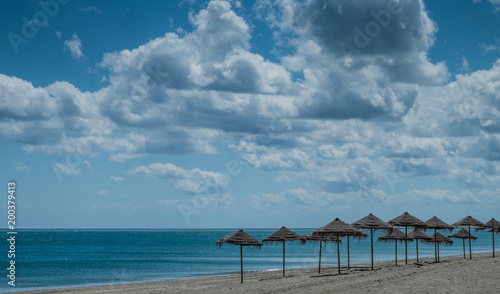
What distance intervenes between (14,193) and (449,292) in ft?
46.8

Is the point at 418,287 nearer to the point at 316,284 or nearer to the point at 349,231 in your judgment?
the point at 316,284

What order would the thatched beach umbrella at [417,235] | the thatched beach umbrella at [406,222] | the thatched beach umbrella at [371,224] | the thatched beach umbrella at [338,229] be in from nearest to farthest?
the thatched beach umbrella at [338,229]
the thatched beach umbrella at [371,224]
the thatched beach umbrella at [406,222]
the thatched beach umbrella at [417,235]

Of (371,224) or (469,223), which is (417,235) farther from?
(371,224)

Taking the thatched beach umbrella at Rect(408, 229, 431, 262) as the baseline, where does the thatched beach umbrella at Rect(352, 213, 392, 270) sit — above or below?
above

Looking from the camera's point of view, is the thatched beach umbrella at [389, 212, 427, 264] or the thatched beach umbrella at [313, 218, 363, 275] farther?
the thatched beach umbrella at [389, 212, 427, 264]

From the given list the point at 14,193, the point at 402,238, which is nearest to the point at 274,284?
the point at 14,193

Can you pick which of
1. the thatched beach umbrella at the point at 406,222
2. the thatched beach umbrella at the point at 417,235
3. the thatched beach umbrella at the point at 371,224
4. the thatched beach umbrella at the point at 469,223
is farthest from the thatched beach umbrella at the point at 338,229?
the thatched beach umbrella at the point at 469,223

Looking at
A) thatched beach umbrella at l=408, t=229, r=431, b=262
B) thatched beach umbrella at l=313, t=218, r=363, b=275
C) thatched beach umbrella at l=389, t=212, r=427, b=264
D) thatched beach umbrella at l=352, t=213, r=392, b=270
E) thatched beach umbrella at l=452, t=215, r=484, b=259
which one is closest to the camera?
thatched beach umbrella at l=313, t=218, r=363, b=275

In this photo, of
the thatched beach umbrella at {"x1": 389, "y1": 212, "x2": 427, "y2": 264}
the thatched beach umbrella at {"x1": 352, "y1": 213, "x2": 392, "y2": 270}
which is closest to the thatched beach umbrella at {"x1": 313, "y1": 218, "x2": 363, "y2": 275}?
the thatched beach umbrella at {"x1": 352, "y1": 213, "x2": 392, "y2": 270}

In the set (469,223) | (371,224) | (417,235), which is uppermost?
(371,224)

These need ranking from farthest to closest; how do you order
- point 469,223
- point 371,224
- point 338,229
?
1. point 469,223
2. point 371,224
3. point 338,229

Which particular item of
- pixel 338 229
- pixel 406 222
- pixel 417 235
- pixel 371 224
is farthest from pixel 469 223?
pixel 338 229

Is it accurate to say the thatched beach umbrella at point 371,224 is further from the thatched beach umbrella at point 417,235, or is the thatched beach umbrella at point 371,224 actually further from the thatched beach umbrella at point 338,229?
the thatched beach umbrella at point 417,235

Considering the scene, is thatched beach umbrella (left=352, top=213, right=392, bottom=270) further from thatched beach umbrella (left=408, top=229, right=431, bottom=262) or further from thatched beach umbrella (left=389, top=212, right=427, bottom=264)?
thatched beach umbrella (left=408, top=229, right=431, bottom=262)
